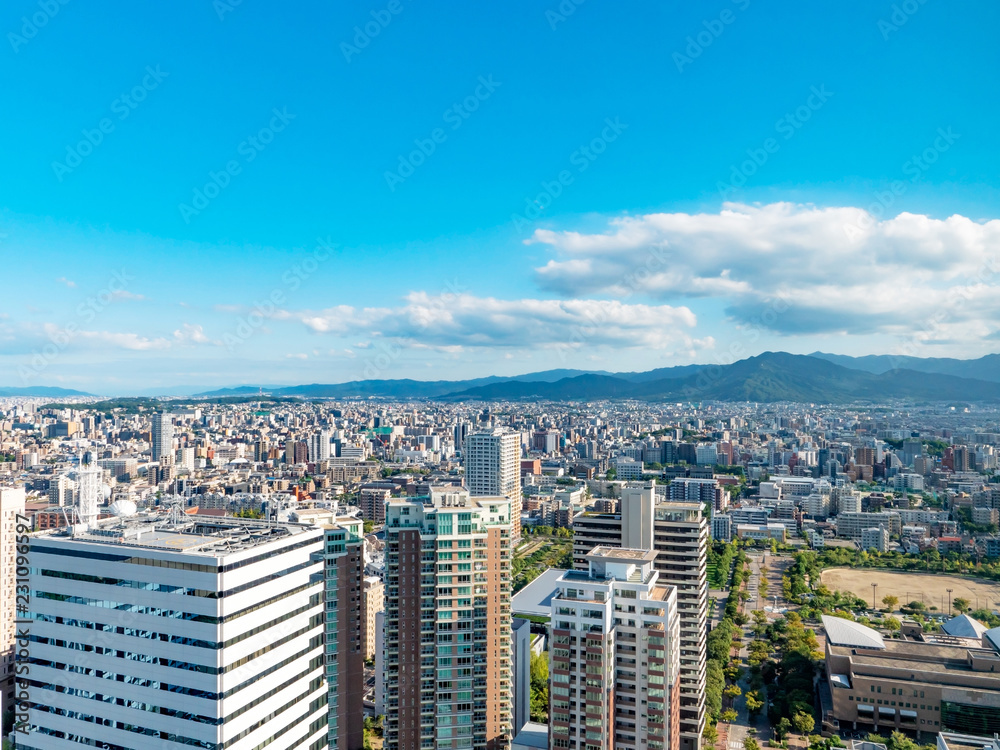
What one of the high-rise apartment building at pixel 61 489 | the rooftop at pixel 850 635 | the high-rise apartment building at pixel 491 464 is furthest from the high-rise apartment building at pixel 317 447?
the rooftop at pixel 850 635

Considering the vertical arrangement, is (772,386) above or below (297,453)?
above

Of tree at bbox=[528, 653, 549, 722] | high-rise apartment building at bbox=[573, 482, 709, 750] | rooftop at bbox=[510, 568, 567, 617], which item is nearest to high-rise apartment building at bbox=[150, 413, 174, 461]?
rooftop at bbox=[510, 568, 567, 617]

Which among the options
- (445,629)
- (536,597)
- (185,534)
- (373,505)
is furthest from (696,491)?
(185,534)

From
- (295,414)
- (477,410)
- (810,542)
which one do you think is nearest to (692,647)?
(810,542)

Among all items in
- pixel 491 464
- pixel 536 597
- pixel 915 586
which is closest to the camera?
pixel 536 597

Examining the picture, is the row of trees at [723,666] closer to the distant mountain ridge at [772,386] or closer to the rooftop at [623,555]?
the rooftop at [623,555]

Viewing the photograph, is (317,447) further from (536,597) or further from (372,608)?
(372,608)

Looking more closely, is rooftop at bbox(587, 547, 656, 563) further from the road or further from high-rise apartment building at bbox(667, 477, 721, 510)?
high-rise apartment building at bbox(667, 477, 721, 510)
